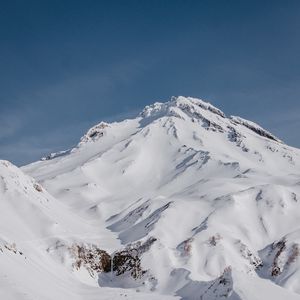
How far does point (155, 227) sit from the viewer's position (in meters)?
80.3

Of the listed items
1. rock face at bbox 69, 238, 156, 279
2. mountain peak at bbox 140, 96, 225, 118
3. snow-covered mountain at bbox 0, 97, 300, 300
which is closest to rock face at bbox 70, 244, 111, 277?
rock face at bbox 69, 238, 156, 279

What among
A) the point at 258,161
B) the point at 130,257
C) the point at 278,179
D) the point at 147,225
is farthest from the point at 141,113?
the point at 130,257

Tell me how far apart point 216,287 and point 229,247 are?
2743 cm

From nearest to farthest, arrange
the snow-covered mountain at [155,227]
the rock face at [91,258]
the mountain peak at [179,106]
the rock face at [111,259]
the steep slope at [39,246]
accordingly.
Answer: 1. the steep slope at [39,246]
2. the snow-covered mountain at [155,227]
3. the rock face at [111,259]
4. the rock face at [91,258]
5. the mountain peak at [179,106]

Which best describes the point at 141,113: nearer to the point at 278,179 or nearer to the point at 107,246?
the point at 278,179

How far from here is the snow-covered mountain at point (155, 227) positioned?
163 feet

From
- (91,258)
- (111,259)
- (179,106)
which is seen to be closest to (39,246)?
(91,258)

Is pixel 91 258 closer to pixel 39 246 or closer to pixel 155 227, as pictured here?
pixel 39 246

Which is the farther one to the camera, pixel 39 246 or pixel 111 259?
pixel 111 259

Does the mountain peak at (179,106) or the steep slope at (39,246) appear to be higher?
the mountain peak at (179,106)

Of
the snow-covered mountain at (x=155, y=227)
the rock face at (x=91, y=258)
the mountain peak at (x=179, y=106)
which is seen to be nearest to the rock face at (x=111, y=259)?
the rock face at (x=91, y=258)

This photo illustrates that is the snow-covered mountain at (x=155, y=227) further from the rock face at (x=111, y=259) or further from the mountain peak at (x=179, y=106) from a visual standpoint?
the mountain peak at (x=179, y=106)

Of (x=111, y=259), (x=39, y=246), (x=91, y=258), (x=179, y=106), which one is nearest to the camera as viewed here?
(x=39, y=246)

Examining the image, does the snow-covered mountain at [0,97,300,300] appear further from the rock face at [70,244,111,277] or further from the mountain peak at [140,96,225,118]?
the mountain peak at [140,96,225,118]
